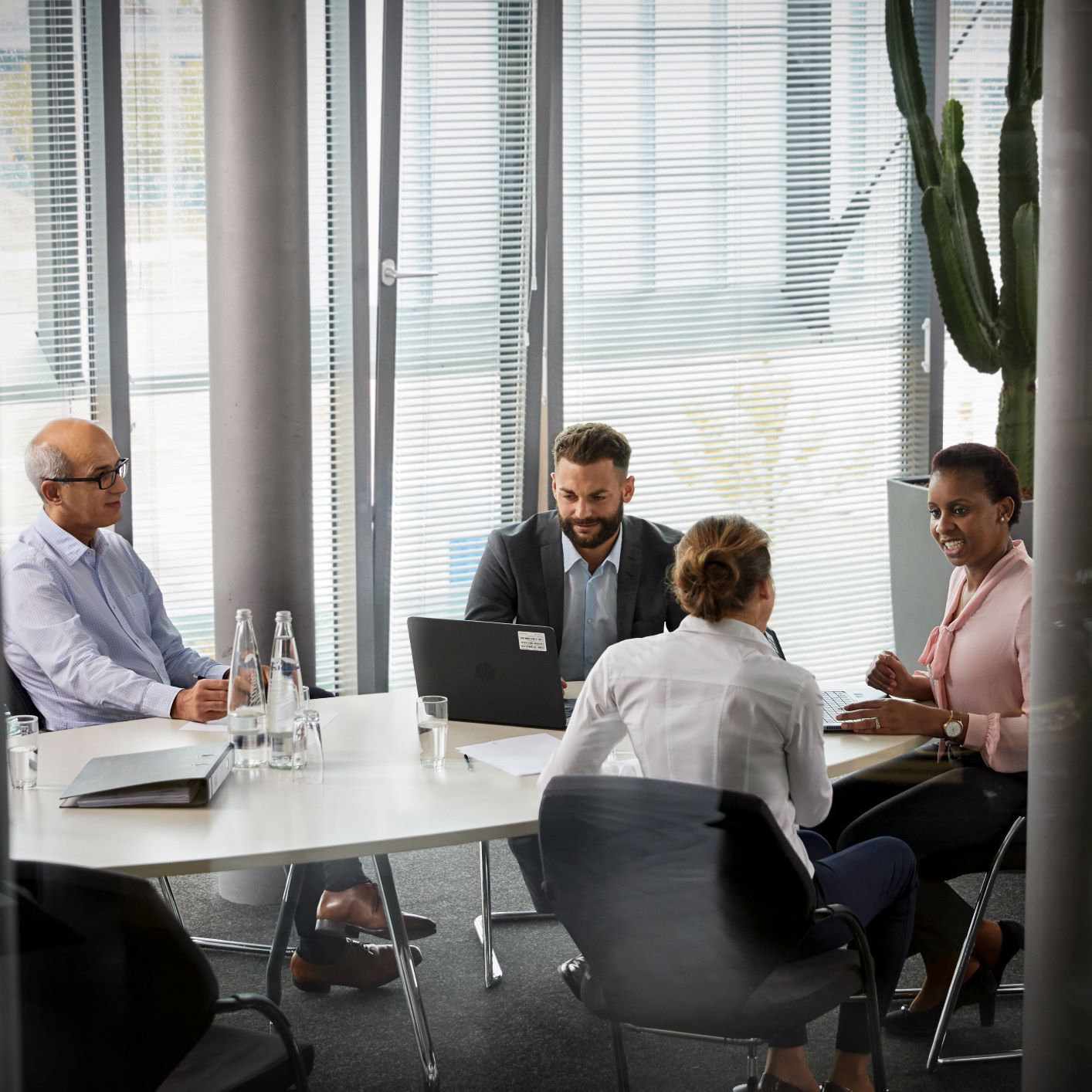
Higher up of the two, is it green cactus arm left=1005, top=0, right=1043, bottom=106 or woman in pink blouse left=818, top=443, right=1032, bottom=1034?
green cactus arm left=1005, top=0, right=1043, bottom=106

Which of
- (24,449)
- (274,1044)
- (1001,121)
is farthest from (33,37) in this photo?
(274,1044)

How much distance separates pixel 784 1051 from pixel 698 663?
0.60 metres

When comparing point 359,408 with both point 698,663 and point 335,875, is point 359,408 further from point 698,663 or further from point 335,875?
point 698,663

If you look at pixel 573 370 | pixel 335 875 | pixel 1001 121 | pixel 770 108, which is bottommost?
pixel 335 875

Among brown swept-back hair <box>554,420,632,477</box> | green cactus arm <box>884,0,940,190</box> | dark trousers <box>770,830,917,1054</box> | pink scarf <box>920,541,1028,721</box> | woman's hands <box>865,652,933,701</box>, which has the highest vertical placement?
green cactus arm <box>884,0,940,190</box>

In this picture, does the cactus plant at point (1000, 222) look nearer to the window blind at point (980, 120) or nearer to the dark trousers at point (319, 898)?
the window blind at point (980, 120)

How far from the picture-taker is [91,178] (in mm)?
2447

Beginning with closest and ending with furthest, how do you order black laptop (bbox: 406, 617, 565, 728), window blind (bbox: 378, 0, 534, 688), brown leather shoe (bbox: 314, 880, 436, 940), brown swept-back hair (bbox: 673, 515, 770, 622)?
1. brown swept-back hair (bbox: 673, 515, 770, 622)
2. black laptop (bbox: 406, 617, 565, 728)
3. brown leather shoe (bbox: 314, 880, 436, 940)
4. window blind (bbox: 378, 0, 534, 688)

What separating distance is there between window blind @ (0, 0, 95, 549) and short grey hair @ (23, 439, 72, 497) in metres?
0.03

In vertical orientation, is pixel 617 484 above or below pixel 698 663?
above

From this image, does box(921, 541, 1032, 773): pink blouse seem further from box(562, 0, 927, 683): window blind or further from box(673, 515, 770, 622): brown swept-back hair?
box(673, 515, 770, 622): brown swept-back hair

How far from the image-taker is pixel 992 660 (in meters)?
1.96

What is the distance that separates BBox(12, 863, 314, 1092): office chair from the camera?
1.37 metres

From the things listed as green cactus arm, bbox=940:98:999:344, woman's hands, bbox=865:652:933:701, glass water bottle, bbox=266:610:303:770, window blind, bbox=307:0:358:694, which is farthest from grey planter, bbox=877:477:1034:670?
window blind, bbox=307:0:358:694
